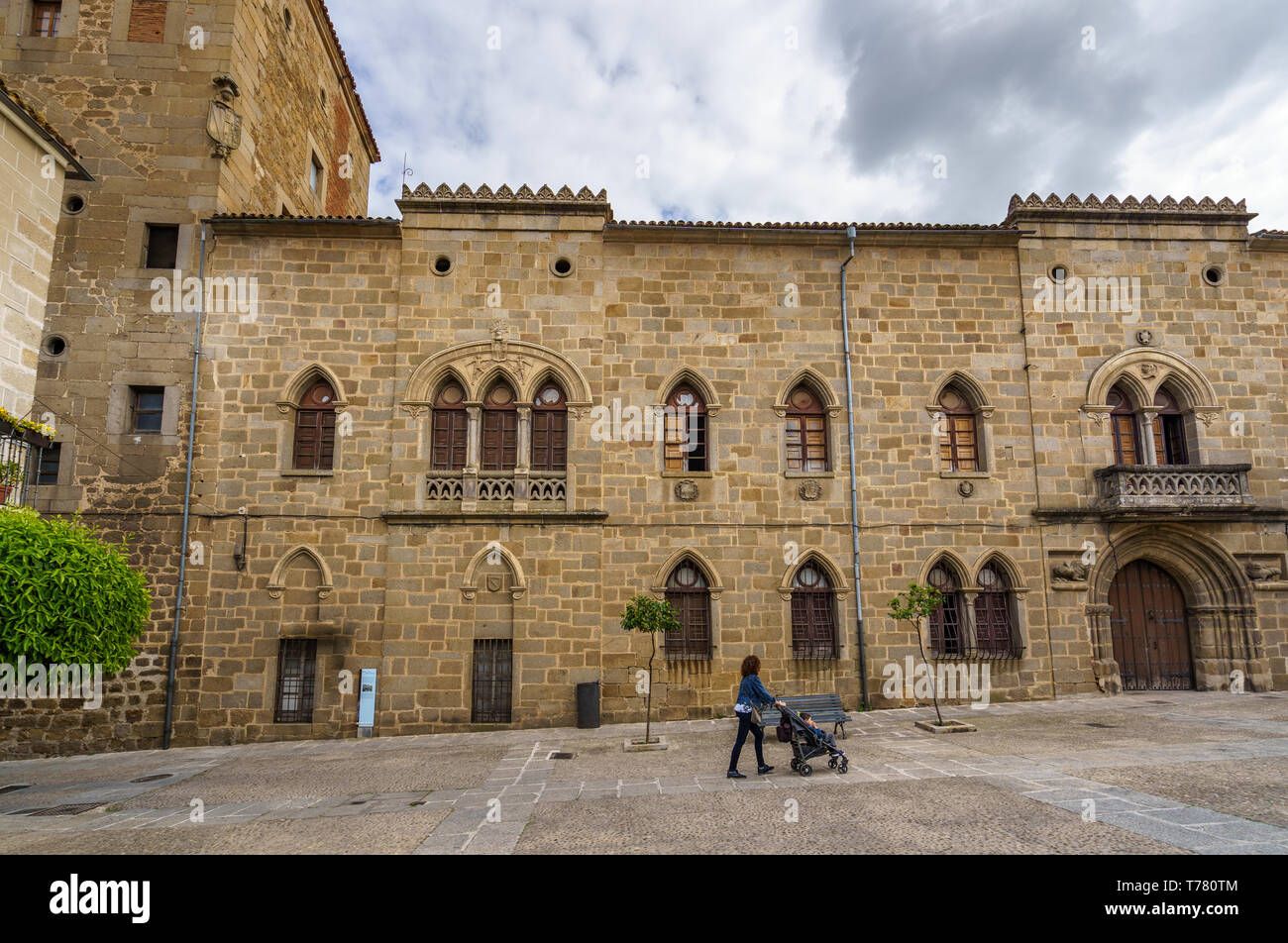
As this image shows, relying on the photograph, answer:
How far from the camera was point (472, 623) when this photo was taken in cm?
1410

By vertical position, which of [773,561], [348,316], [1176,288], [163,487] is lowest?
[773,561]

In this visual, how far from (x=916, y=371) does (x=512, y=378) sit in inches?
349

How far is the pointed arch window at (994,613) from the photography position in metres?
14.9

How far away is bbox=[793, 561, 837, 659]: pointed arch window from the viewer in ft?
48.0

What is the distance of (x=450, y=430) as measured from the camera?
14.9 meters

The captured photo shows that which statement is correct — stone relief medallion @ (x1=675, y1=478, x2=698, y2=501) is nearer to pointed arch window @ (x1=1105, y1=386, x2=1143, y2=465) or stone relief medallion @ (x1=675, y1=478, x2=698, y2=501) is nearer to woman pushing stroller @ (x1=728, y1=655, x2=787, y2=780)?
woman pushing stroller @ (x1=728, y1=655, x2=787, y2=780)

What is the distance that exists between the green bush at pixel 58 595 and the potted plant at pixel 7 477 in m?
1.19

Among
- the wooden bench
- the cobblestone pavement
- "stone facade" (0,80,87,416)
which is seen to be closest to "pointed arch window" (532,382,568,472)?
the cobblestone pavement

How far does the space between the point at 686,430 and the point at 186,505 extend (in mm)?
10232

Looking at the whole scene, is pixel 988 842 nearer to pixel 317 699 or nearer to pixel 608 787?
pixel 608 787

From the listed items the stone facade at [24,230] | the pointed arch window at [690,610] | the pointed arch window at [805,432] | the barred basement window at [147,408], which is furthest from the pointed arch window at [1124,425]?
the stone facade at [24,230]

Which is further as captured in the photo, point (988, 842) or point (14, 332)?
point (14, 332)

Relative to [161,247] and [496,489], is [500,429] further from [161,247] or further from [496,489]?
[161,247]

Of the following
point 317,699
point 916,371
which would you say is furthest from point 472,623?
point 916,371
